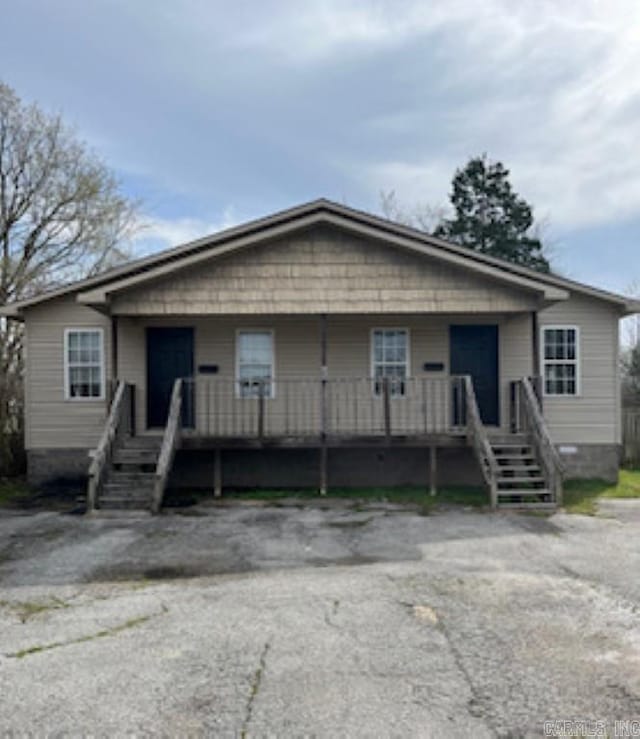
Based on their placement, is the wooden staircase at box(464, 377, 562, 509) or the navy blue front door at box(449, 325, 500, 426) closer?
the wooden staircase at box(464, 377, 562, 509)

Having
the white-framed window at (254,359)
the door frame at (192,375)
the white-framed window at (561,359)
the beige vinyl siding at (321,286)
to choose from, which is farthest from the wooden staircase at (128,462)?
the white-framed window at (561,359)

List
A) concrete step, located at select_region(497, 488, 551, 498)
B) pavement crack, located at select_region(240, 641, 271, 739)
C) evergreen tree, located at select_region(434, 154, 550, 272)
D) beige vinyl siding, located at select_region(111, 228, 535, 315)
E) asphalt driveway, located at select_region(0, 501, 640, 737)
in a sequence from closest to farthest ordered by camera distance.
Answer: pavement crack, located at select_region(240, 641, 271, 739), asphalt driveway, located at select_region(0, 501, 640, 737), concrete step, located at select_region(497, 488, 551, 498), beige vinyl siding, located at select_region(111, 228, 535, 315), evergreen tree, located at select_region(434, 154, 550, 272)

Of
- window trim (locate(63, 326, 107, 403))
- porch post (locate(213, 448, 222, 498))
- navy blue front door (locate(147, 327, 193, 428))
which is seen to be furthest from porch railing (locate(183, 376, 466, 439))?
window trim (locate(63, 326, 107, 403))

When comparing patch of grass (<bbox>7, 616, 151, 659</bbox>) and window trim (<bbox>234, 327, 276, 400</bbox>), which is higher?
window trim (<bbox>234, 327, 276, 400</bbox>)

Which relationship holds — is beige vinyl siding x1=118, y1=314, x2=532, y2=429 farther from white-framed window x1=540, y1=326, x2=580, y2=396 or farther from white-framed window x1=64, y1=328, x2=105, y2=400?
white-framed window x1=64, y1=328, x2=105, y2=400

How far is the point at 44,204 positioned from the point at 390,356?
12572 millimetres

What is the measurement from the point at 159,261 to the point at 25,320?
10.6ft

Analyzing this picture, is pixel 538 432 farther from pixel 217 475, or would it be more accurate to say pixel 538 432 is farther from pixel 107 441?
pixel 107 441

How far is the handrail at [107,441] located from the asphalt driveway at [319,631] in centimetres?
118

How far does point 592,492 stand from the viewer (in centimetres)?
1160

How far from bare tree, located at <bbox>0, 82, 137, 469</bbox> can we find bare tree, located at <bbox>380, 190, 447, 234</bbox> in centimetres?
1576

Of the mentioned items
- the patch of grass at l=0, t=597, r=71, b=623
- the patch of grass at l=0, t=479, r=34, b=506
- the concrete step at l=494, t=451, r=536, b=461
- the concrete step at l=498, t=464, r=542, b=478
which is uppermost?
the concrete step at l=494, t=451, r=536, b=461

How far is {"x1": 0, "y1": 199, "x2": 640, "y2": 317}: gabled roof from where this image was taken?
1091 centimetres

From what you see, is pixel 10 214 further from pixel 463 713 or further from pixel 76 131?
pixel 463 713
